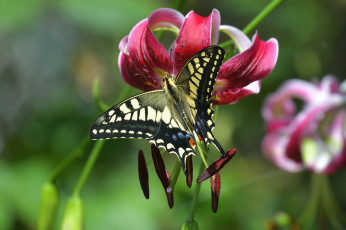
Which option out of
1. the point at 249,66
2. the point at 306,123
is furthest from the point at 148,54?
the point at 306,123

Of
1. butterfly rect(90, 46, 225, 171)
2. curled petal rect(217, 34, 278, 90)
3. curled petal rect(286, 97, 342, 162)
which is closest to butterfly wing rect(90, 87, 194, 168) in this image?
butterfly rect(90, 46, 225, 171)

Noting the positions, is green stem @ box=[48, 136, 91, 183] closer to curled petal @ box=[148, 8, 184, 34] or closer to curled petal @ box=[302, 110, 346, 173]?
curled petal @ box=[148, 8, 184, 34]

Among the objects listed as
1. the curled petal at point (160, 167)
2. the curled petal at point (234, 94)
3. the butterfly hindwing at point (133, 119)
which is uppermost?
Answer: the butterfly hindwing at point (133, 119)

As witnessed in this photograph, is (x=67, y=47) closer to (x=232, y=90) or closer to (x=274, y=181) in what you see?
(x=274, y=181)

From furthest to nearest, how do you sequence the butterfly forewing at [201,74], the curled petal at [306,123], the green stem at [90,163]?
1. the curled petal at [306,123]
2. the green stem at [90,163]
3. the butterfly forewing at [201,74]

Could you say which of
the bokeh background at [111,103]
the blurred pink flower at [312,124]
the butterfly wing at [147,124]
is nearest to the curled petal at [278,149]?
the blurred pink flower at [312,124]

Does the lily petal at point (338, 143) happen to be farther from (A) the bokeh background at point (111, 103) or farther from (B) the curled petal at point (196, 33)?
(B) the curled petal at point (196, 33)
